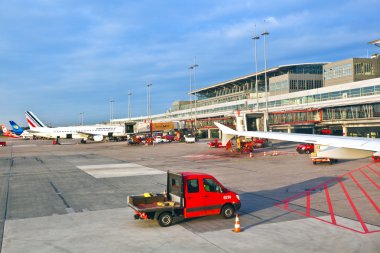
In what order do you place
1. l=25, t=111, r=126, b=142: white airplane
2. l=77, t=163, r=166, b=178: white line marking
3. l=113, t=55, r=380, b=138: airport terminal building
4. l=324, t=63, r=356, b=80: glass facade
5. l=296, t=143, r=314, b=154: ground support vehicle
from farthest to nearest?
l=25, t=111, r=126, b=142: white airplane
l=324, t=63, r=356, b=80: glass facade
l=113, t=55, r=380, b=138: airport terminal building
l=296, t=143, r=314, b=154: ground support vehicle
l=77, t=163, r=166, b=178: white line marking

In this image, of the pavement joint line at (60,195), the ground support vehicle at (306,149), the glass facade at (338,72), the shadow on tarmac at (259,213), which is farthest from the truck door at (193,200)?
the glass facade at (338,72)

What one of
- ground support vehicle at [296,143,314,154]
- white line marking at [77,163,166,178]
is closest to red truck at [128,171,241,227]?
white line marking at [77,163,166,178]

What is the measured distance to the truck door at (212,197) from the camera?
16.4m

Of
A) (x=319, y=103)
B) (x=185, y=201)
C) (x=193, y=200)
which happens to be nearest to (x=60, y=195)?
(x=185, y=201)

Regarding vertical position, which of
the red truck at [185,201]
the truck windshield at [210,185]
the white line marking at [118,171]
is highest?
the truck windshield at [210,185]

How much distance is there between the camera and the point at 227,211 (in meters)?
16.8

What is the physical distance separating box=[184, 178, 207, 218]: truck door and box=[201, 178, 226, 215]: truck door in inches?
7.9

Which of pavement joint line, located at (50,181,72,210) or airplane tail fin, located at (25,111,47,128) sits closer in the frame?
pavement joint line, located at (50,181,72,210)

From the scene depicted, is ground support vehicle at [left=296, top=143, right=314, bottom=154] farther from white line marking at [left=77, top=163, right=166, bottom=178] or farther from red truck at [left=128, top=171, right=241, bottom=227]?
red truck at [left=128, top=171, right=241, bottom=227]

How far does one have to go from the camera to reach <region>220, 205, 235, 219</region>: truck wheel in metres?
16.8

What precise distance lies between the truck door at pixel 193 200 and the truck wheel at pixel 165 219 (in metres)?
0.74

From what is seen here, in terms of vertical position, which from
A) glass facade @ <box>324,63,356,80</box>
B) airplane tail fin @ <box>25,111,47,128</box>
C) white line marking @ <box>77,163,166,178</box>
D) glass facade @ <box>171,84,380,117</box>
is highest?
glass facade @ <box>324,63,356,80</box>

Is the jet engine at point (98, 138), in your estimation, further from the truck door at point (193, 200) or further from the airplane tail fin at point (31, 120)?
the truck door at point (193, 200)

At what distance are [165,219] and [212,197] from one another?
2.44 m
